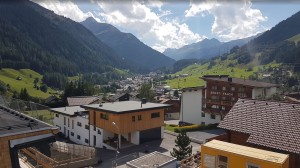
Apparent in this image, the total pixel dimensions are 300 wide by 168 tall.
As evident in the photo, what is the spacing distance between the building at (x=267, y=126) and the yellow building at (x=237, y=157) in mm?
1304

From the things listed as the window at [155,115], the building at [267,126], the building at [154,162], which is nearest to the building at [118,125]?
the window at [155,115]

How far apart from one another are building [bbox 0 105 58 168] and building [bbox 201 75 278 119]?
47724 mm


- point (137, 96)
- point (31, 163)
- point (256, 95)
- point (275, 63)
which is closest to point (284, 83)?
point (275, 63)

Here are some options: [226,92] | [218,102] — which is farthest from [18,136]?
[218,102]

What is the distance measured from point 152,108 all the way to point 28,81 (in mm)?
138414

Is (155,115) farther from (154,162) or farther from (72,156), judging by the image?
(154,162)

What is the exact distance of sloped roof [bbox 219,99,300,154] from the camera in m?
18.4

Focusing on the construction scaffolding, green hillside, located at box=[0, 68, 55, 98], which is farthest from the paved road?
green hillside, located at box=[0, 68, 55, 98]

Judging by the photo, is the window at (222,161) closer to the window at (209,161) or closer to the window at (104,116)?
the window at (209,161)

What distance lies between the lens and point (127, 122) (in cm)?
3681

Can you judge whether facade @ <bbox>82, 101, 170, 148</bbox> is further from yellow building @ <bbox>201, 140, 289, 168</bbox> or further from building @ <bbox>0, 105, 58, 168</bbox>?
building @ <bbox>0, 105, 58, 168</bbox>

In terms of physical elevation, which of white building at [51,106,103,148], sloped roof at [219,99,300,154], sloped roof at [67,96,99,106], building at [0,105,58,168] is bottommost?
white building at [51,106,103,148]

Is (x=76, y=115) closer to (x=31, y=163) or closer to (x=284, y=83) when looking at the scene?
(x=31, y=163)

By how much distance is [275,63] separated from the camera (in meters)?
162
